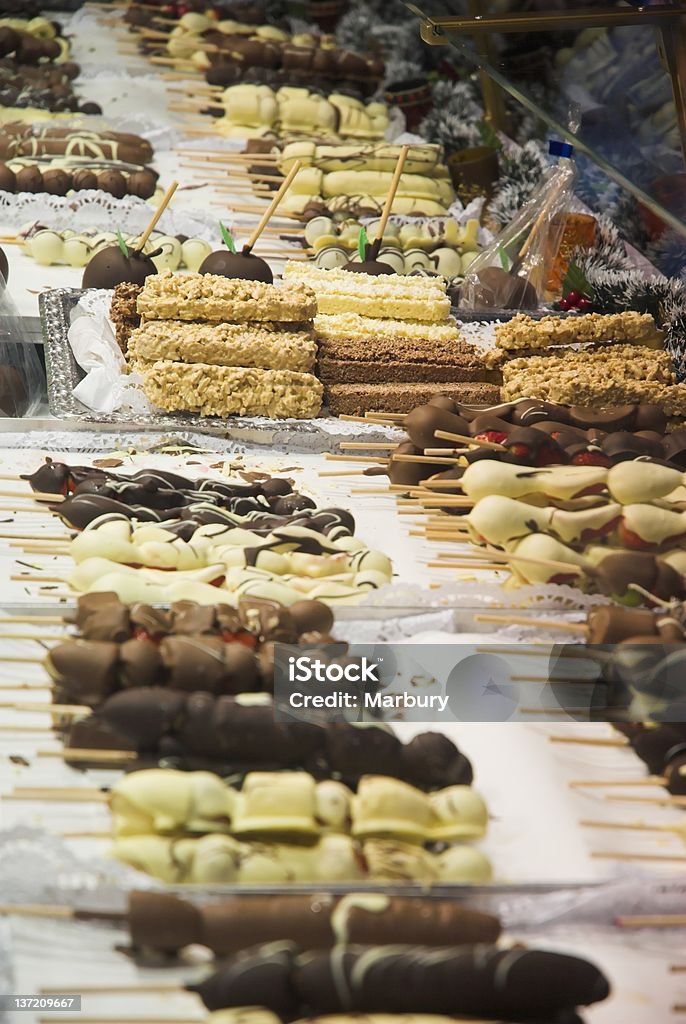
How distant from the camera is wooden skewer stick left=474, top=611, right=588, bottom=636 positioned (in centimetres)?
192

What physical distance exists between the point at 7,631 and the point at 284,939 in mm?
782

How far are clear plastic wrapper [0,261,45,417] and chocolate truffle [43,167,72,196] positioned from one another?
1101mm

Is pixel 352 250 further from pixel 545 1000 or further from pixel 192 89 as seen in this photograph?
pixel 545 1000

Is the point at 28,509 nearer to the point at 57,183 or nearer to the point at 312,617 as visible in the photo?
the point at 312,617

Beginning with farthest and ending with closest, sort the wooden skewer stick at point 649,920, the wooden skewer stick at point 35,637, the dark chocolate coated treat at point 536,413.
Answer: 1. the dark chocolate coated treat at point 536,413
2. the wooden skewer stick at point 35,637
3. the wooden skewer stick at point 649,920

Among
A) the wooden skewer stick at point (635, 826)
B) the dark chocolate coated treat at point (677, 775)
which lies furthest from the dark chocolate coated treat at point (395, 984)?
the dark chocolate coated treat at point (677, 775)

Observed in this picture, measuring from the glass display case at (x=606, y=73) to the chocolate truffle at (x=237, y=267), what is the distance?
33.6 inches

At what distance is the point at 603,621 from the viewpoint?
1889 millimetres

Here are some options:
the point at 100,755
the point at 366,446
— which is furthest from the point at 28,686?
the point at 366,446

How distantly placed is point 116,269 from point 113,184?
3.37ft

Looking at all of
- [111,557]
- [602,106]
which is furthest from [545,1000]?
[602,106]

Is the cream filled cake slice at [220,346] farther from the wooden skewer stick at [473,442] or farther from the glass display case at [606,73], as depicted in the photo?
the glass display case at [606,73]

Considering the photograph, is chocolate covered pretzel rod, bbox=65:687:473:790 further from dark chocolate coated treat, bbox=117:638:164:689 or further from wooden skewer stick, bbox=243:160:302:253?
wooden skewer stick, bbox=243:160:302:253

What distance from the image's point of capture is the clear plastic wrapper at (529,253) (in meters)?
4.00
